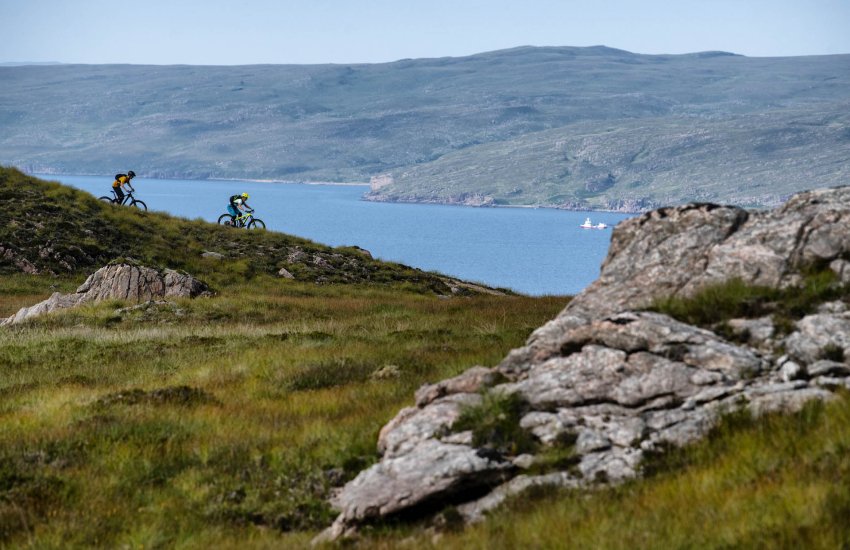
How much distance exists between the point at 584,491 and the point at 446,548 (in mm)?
1704

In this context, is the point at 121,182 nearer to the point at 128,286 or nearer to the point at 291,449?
the point at 128,286

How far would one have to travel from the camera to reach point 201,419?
48.7 feet

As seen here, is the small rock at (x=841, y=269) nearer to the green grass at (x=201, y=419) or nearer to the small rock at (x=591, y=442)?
the small rock at (x=591, y=442)

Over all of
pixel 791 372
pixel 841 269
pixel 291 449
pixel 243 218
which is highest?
pixel 841 269

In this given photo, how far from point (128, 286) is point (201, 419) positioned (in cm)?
2308

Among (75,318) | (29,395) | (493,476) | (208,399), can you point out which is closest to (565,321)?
(493,476)

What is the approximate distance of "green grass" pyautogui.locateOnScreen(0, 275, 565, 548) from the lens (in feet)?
36.1

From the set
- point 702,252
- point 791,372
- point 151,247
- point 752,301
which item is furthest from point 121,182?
point 791,372

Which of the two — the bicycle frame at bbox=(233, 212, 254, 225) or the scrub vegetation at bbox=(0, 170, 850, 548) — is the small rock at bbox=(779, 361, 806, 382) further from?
the bicycle frame at bbox=(233, 212, 254, 225)

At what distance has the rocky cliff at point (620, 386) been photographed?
10.2 meters

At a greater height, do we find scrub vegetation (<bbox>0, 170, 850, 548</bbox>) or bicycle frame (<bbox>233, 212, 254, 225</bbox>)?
scrub vegetation (<bbox>0, 170, 850, 548</bbox>)

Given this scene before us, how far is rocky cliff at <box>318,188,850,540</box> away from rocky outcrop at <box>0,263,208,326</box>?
24464 millimetres

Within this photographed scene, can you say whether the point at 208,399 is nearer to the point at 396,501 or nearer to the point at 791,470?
the point at 396,501

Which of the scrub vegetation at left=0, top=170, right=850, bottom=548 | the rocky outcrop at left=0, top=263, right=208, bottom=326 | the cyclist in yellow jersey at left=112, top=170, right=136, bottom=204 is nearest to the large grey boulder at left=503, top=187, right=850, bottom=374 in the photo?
the scrub vegetation at left=0, top=170, right=850, bottom=548
